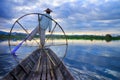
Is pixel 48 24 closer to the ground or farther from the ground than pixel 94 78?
farther from the ground

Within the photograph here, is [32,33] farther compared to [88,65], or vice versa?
[88,65]

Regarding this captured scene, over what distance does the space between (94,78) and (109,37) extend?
138 metres

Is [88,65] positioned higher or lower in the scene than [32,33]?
lower

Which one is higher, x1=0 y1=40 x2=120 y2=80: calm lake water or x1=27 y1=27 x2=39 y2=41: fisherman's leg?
x1=27 y1=27 x2=39 y2=41: fisherman's leg

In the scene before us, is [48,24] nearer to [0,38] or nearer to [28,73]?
[28,73]

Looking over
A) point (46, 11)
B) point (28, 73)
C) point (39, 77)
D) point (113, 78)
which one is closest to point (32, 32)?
point (46, 11)

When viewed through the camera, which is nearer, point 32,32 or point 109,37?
point 32,32

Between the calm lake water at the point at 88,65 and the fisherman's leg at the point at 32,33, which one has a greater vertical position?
the fisherman's leg at the point at 32,33

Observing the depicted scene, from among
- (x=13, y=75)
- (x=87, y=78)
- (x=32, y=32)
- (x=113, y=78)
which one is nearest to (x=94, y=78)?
(x=87, y=78)

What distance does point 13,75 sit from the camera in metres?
7.39

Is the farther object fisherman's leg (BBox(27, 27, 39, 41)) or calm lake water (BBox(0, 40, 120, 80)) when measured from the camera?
calm lake water (BBox(0, 40, 120, 80))

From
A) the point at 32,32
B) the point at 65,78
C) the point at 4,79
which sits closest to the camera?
the point at 4,79

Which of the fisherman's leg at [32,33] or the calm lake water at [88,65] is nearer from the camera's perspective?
the fisherman's leg at [32,33]

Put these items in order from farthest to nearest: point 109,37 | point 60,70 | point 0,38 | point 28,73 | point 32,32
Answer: point 109,37 < point 0,38 < point 32,32 < point 60,70 < point 28,73
